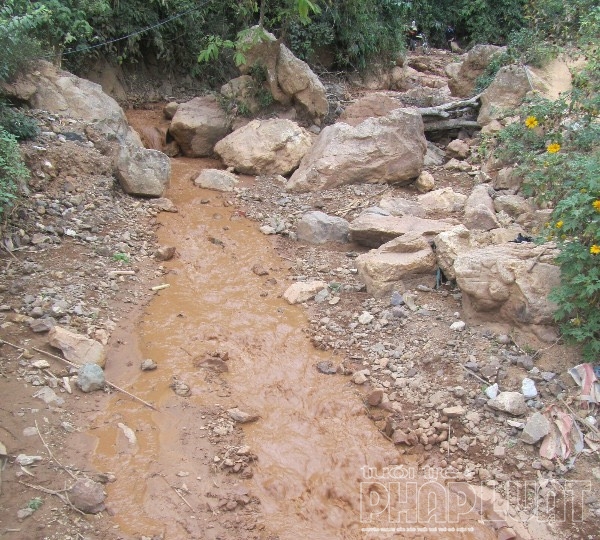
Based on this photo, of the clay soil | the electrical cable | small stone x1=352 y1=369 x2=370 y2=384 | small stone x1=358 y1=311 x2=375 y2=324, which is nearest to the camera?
the clay soil

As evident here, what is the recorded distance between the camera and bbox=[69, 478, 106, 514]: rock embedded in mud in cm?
313

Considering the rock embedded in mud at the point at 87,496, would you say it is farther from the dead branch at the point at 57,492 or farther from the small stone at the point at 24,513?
the small stone at the point at 24,513

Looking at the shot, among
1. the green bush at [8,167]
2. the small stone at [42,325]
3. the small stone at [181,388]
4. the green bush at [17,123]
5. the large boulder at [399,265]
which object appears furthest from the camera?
the green bush at [17,123]

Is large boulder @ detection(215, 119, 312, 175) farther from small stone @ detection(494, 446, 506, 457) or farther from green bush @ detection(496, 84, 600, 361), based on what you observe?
small stone @ detection(494, 446, 506, 457)

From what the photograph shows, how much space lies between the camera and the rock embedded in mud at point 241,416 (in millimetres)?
3966

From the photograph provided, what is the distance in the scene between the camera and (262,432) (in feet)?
12.9

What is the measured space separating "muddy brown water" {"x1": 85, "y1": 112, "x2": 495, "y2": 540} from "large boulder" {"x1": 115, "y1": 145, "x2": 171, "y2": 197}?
1.40m

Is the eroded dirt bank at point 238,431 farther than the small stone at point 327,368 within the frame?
No

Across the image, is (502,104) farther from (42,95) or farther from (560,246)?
(42,95)

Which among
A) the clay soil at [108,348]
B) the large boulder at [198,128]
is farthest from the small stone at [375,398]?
the large boulder at [198,128]

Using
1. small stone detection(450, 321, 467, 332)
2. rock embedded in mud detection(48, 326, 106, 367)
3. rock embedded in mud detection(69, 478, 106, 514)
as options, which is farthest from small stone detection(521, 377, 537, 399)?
rock embedded in mud detection(48, 326, 106, 367)

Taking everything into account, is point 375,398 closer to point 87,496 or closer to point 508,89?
point 87,496

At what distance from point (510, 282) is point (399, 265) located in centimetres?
106

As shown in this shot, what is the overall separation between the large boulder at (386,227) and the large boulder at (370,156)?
1.19m
